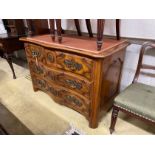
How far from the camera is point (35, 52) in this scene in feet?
5.22

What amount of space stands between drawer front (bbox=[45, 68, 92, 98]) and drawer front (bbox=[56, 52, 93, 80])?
0.23ft

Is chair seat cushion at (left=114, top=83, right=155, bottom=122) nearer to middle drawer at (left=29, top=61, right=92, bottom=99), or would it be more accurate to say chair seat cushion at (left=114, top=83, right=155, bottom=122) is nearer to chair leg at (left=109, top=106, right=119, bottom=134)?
chair leg at (left=109, top=106, right=119, bottom=134)

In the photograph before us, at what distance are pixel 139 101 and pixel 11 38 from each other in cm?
204

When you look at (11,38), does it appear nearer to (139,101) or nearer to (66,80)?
(66,80)

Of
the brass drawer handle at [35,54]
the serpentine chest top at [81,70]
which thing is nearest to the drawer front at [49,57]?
the serpentine chest top at [81,70]

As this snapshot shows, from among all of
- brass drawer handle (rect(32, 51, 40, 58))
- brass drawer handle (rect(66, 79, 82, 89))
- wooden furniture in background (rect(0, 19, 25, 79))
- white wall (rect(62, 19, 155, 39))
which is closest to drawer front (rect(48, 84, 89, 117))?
brass drawer handle (rect(66, 79, 82, 89))

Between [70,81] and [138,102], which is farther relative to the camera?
[70,81]

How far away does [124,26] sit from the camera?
150 centimetres

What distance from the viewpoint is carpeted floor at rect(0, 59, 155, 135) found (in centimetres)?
143

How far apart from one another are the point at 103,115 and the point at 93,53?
824 mm

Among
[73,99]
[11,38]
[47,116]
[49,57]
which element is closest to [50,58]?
[49,57]

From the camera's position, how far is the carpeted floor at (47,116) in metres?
1.43

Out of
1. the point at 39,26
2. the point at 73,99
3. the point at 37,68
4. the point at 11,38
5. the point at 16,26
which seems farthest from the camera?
the point at 16,26
